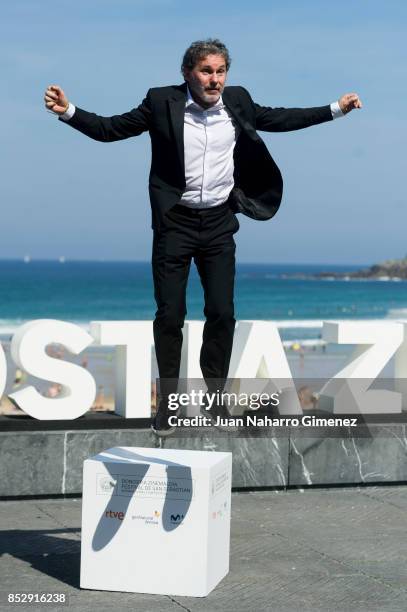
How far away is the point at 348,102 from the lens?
552 centimetres

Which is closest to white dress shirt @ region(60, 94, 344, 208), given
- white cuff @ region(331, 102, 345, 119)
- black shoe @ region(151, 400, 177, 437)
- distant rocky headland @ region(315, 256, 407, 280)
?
white cuff @ region(331, 102, 345, 119)

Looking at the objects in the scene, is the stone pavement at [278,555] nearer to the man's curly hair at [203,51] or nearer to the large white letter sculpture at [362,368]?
the large white letter sculpture at [362,368]

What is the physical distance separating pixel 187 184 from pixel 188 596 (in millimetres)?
2146

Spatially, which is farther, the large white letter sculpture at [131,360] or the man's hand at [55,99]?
the large white letter sculpture at [131,360]

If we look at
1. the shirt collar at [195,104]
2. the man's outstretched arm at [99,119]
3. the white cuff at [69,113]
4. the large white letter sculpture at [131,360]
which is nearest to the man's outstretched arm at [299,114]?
the shirt collar at [195,104]

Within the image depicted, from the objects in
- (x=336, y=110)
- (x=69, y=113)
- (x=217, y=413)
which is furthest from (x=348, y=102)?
(x=217, y=413)

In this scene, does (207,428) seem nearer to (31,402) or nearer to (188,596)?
(31,402)

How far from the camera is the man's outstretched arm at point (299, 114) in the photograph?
18.2ft

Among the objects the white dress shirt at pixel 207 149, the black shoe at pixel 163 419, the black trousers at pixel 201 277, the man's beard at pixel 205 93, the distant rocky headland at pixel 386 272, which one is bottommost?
the distant rocky headland at pixel 386 272

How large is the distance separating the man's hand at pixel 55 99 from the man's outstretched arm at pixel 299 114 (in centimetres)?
113

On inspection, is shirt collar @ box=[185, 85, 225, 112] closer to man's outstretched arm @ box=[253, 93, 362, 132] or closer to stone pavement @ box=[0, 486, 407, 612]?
man's outstretched arm @ box=[253, 93, 362, 132]

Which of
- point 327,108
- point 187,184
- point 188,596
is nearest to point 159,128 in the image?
point 187,184

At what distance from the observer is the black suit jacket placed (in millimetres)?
5461

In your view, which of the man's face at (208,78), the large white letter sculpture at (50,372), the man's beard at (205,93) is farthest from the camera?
the large white letter sculpture at (50,372)
